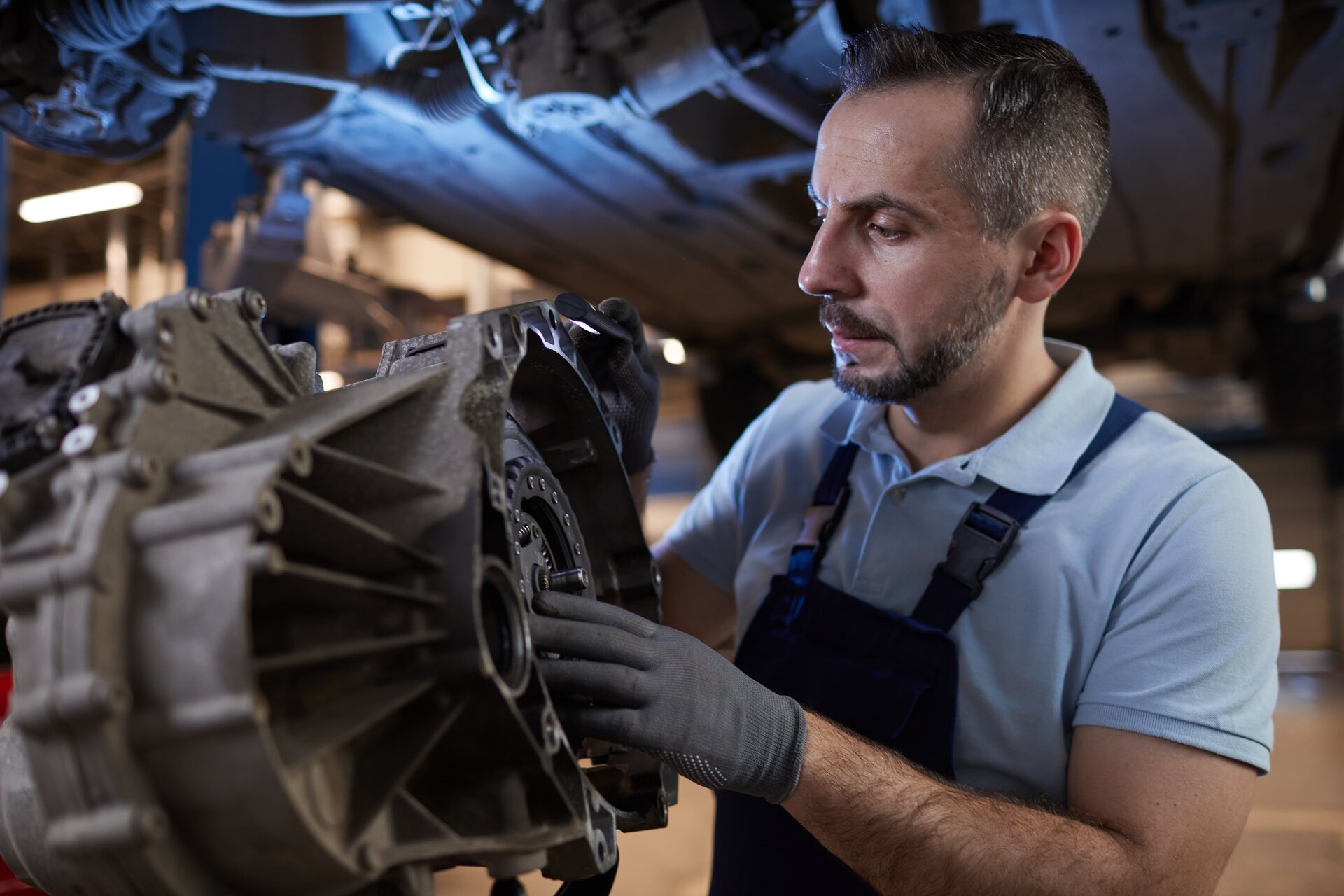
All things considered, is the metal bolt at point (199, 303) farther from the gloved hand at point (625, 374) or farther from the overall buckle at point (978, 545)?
the overall buckle at point (978, 545)

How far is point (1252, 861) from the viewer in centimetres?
299

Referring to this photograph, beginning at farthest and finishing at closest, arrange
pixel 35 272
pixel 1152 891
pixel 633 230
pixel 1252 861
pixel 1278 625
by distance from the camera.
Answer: pixel 35 272 < pixel 633 230 < pixel 1252 861 < pixel 1278 625 < pixel 1152 891

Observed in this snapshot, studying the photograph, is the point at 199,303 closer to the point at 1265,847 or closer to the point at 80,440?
the point at 80,440

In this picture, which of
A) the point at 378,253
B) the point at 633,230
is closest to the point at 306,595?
the point at 633,230

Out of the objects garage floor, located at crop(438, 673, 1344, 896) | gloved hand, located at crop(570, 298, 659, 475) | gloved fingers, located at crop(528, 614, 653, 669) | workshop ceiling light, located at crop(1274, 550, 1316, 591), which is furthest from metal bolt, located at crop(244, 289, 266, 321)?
workshop ceiling light, located at crop(1274, 550, 1316, 591)

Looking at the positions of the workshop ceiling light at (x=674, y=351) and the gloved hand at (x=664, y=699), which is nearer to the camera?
the gloved hand at (x=664, y=699)

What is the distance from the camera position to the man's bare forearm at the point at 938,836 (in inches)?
43.6

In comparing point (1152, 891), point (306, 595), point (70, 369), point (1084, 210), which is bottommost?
point (1152, 891)

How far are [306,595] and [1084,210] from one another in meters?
1.23

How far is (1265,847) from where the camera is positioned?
3107 mm

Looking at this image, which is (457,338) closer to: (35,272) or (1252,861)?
(1252,861)

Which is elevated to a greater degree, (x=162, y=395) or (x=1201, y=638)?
(x=162, y=395)

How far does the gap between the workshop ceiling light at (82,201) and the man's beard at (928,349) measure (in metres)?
6.69

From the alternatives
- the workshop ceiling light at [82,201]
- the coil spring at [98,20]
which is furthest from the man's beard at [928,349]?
the workshop ceiling light at [82,201]
